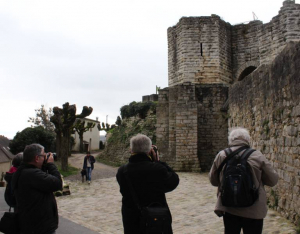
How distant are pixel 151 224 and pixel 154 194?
28 cm

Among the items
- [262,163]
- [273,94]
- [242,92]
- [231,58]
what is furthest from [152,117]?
[262,163]

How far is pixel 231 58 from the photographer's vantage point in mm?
20391

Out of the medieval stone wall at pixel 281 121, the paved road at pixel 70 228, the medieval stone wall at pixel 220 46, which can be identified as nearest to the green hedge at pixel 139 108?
the medieval stone wall at pixel 220 46

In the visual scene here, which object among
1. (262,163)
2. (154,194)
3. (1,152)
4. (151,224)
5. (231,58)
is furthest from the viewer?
(1,152)

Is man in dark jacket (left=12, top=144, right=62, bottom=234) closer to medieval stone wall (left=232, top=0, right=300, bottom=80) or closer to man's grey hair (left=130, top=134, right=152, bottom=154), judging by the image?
man's grey hair (left=130, top=134, right=152, bottom=154)

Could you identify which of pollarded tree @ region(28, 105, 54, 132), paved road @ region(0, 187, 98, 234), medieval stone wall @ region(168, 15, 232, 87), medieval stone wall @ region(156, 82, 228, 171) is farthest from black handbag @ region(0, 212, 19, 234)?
pollarded tree @ region(28, 105, 54, 132)

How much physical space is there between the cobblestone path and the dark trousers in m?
2.21

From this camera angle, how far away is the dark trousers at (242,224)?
3.05 m

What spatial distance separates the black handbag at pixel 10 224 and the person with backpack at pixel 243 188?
1.95 metres

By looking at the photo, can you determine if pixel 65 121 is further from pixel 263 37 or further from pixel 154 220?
pixel 154 220

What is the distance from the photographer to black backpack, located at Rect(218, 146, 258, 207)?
294 cm

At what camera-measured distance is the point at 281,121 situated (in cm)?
624

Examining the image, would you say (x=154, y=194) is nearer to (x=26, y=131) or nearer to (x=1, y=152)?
(x=26, y=131)

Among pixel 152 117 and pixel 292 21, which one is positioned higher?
pixel 292 21
